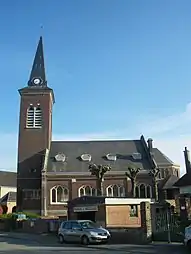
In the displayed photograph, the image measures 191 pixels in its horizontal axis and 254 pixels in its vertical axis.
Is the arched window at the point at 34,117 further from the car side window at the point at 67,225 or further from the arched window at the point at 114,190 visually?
the car side window at the point at 67,225

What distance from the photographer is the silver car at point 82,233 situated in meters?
24.3

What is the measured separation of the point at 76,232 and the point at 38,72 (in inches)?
1734

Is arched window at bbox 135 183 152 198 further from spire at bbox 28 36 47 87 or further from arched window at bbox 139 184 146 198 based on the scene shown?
spire at bbox 28 36 47 87


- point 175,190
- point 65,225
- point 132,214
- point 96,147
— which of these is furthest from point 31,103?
point 65,225

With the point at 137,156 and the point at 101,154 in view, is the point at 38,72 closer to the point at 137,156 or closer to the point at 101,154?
the point at 101,154

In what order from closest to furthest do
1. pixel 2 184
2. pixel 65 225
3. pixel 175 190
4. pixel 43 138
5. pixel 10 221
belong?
pixel 65 225 < pixel 10 221 < pixel 175 190 < pixel 43 138 < pixel 2 184

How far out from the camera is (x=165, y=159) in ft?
206

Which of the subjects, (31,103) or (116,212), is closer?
(116,212)

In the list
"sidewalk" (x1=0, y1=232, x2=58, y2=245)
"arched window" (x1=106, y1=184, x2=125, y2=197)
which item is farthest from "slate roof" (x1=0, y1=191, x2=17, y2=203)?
"sidewalk" (x1=0, y1=232, x2=58, y2=245)

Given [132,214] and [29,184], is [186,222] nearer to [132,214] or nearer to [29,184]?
[132,214]

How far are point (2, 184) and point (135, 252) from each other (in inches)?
3080

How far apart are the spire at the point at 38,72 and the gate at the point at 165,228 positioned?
3970 cm

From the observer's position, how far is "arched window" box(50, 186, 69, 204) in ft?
187

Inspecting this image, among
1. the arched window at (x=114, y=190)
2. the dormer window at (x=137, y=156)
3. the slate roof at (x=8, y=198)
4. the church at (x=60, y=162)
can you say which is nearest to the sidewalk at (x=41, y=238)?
the church at (x=60, y=162)
